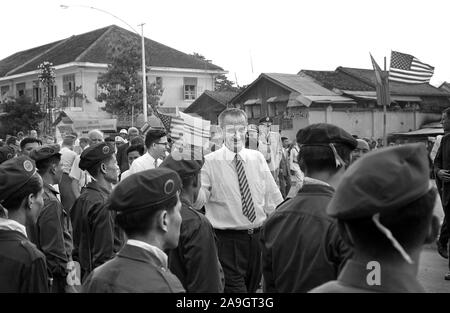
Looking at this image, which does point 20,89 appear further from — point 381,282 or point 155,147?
point 381,282

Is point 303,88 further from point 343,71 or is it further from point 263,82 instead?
point 343,71

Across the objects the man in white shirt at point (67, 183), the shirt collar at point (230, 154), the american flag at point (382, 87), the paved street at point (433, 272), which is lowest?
the paved street at point (433, 272)

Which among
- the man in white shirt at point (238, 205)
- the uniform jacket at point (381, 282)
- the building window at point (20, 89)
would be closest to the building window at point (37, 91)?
the building window at point (20, 89)

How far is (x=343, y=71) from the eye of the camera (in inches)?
1437

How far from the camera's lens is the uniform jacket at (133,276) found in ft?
8.79

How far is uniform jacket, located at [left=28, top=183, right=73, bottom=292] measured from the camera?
4816 mm

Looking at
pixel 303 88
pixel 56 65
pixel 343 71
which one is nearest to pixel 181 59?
pixel 56 65

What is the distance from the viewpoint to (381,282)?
1.92 m

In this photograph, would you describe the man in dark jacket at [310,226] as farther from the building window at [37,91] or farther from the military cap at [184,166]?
the building window at [37,91]

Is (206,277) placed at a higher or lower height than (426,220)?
lower

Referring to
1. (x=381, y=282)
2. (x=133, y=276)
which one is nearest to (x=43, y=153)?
(x=133, y=276)

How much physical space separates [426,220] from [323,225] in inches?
59.0

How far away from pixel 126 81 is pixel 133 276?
104 ft

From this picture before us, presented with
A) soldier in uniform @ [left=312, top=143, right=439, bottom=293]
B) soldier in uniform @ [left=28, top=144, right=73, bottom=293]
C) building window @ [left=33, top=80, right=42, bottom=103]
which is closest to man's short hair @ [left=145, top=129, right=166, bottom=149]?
soldier in uniform @ [left=28, top=144, right=73, bottom=293]
